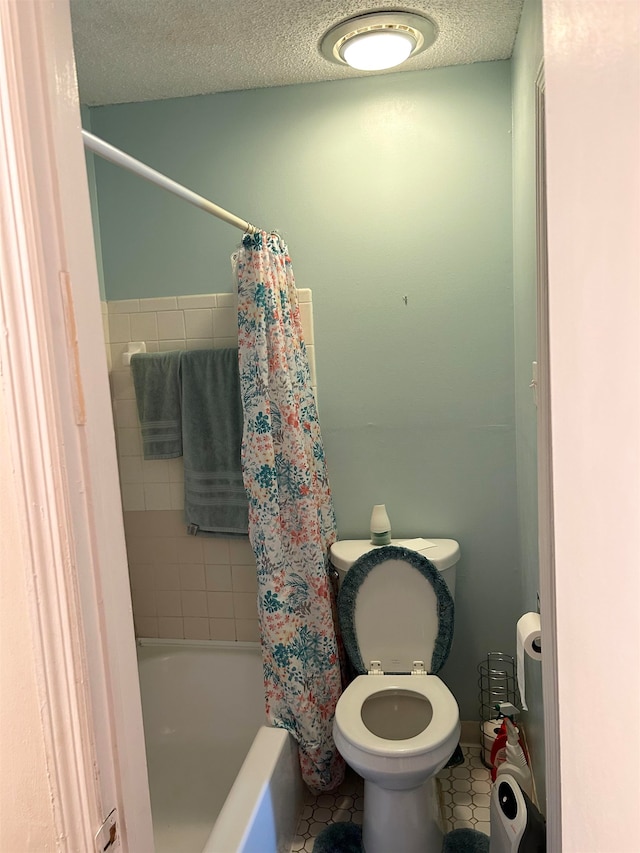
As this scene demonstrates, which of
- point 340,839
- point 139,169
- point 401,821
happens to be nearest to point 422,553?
point 401,821

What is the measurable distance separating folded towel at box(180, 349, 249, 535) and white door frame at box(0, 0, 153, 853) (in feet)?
5.30

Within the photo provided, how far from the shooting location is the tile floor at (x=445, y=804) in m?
2.15

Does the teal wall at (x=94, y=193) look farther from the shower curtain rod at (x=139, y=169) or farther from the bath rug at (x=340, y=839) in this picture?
the bath rug at (x=340, y=839)

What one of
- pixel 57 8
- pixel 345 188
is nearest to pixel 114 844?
pixel 57 8

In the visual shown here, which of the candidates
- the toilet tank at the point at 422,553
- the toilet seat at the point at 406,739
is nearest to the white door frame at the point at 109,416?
the toilet seat at the point at 406,739

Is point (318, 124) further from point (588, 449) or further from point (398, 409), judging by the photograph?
point (588, 449)

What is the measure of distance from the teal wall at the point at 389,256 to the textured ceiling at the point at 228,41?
0.08m

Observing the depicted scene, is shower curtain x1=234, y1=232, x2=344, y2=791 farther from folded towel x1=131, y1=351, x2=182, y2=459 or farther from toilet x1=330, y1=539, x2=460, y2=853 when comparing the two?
folded towel x1=131, y1=351, x2=182, y2=459

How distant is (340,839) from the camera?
82.6 inches

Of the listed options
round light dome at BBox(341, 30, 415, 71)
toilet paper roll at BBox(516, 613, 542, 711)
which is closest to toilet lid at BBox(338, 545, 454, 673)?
toilet paper roll at BBox(516, 613, 542, 711)

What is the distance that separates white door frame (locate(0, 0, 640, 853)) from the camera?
44 cm

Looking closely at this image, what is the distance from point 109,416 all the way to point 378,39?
5.57 ft

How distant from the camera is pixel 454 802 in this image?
7.38ft

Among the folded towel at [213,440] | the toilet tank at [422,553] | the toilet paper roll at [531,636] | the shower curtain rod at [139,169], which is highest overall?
the shower curtain rod at [139,169]
